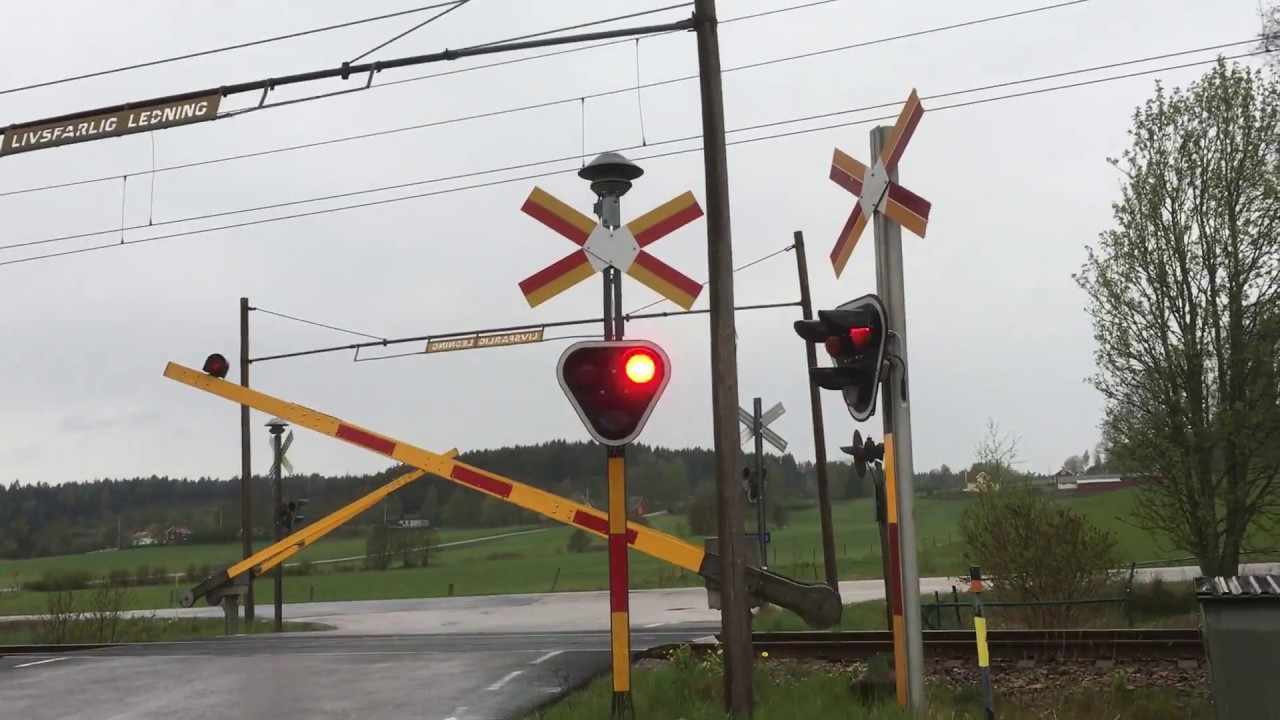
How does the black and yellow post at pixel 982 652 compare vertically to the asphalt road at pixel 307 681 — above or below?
above

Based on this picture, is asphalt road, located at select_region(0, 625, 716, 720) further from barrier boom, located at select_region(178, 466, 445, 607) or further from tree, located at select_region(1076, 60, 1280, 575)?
tree, located at select_region(1076, 60, 1280, 575)

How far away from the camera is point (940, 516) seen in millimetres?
78750

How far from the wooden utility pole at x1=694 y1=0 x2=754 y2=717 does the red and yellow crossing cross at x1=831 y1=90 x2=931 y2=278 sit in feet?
3.12

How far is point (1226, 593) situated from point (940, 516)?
248 feet

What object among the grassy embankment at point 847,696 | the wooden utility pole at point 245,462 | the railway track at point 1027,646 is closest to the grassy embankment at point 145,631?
the wooden utility pole at point 245,462

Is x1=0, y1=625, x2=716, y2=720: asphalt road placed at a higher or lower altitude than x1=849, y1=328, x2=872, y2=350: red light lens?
lower

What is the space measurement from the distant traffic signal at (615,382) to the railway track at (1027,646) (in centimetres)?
419

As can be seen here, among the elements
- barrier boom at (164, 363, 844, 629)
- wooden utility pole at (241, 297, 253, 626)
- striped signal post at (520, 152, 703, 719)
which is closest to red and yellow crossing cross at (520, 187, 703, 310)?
striped signal post at (520, 152, 703, 719)

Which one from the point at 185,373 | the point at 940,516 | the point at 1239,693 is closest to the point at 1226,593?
the point at 1239,693

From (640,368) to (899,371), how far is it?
2.11 meters

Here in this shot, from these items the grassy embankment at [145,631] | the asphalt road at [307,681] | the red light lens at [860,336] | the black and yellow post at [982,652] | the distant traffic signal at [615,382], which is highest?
the red light lens at [860,336]

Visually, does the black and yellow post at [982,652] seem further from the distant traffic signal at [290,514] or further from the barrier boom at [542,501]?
the distant traffic signal at [290,514]

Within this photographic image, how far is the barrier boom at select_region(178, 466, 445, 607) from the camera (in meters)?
17.2

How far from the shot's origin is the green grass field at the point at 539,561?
44.9 m
